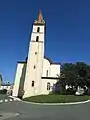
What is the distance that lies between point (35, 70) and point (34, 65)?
3.93 feet

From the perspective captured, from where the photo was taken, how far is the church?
49.6 m

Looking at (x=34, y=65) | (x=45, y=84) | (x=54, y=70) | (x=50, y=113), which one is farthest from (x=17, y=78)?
(x=50, y=113)

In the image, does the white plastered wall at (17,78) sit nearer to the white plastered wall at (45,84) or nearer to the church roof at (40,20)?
the white plastered wall at (45,84)

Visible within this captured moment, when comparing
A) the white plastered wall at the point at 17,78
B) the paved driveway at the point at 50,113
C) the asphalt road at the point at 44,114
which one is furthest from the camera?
the white plastered wall at the point at 17,78

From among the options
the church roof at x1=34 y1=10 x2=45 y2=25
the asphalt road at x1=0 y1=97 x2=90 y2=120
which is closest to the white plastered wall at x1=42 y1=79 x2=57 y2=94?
the church roof at x1=34 y1=10 x2=45 y2=25

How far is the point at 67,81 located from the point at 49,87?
5571mm

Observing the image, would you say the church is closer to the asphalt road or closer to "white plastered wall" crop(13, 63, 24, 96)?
"white plastered wall" crop(13, 63, 24, 96)

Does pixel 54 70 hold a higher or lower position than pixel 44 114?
higher

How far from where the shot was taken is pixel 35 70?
5044cm

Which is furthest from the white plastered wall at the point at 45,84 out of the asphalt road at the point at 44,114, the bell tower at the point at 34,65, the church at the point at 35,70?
the asphalt road at the point at 44,114

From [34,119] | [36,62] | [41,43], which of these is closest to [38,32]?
[41,43]

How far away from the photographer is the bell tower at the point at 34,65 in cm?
4938

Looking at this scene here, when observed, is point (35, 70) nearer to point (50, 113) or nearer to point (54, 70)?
point (54, 70)

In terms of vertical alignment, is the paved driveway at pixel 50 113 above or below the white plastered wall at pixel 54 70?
below
